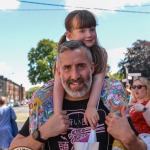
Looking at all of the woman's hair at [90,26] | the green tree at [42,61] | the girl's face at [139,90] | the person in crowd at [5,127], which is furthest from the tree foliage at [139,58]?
the woman's hair at [90,26]

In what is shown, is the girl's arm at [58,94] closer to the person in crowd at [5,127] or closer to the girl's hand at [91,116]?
the girl's hand at [91,116]

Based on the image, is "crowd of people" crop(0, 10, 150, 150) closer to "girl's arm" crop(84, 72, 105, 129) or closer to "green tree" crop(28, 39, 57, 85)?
"girl's arm" crop(84, 72, 105, 129)

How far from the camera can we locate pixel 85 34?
2.54 m

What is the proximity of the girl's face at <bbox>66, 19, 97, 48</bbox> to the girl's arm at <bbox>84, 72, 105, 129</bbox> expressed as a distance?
0.96ft

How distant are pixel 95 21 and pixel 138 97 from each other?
2.85 meters

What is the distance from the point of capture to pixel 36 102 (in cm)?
229

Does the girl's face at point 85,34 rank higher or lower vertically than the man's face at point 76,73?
higher

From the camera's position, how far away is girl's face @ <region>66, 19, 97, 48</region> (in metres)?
2.52

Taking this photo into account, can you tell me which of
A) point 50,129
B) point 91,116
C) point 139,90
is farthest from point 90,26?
point 139,90

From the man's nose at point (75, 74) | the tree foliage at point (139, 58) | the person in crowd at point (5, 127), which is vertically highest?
the tree foliage at point (139, 58)

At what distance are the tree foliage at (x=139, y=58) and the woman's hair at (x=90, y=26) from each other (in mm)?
49794

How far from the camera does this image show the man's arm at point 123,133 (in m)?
2.06

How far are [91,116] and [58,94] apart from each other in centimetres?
30

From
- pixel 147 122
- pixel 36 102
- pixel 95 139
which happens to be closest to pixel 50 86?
pixel 36 102
